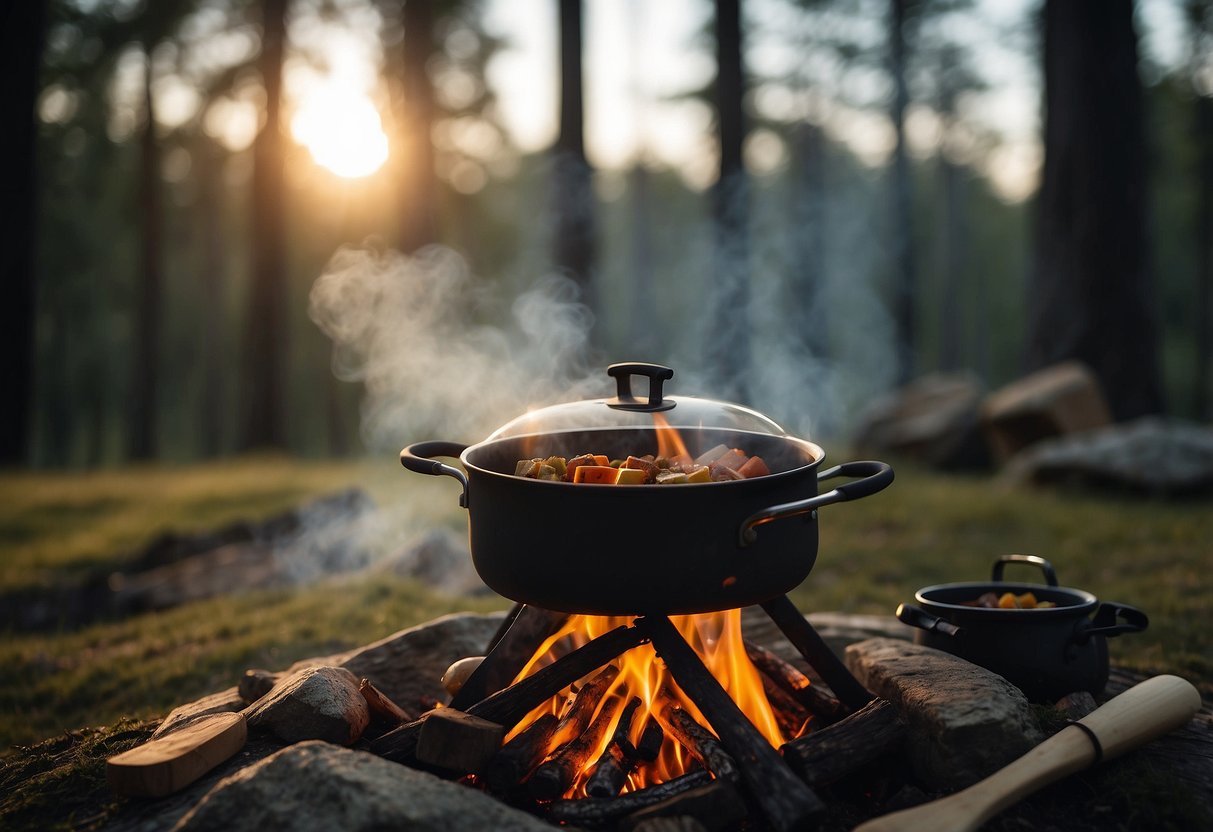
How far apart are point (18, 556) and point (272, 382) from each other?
6.19 metres

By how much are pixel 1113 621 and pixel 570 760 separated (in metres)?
1.99

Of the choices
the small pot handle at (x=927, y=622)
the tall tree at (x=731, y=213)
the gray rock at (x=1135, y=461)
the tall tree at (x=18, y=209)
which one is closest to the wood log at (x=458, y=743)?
the small pot handle at (x=927, y=622)

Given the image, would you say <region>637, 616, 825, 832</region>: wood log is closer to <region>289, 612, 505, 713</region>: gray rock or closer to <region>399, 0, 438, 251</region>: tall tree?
<region>289, 612, 505, 713</region>: gray rock

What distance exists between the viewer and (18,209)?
9.57m

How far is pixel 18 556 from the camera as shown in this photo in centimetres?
629

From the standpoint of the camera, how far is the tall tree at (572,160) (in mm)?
8320

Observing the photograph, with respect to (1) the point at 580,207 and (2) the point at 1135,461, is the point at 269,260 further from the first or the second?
(2) the point at 1135,461

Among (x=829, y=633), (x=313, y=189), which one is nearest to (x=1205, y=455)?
(x=829, y=633)

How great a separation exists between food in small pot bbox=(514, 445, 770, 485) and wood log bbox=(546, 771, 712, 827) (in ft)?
2.63

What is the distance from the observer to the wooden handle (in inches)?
83.4

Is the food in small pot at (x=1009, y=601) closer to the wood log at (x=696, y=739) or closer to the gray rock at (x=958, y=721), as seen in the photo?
the gray rock at (x=958, y=721)

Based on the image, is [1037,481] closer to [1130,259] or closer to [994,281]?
[1130,259]

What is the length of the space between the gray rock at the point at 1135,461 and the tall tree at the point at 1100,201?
1166mm

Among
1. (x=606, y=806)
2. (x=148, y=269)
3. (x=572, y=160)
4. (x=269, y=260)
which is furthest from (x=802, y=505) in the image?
(x=148, y=269)
